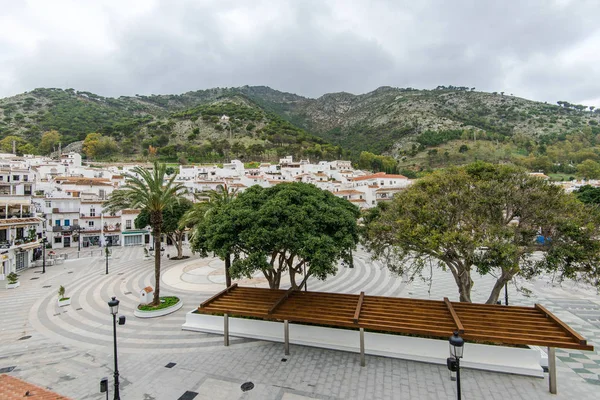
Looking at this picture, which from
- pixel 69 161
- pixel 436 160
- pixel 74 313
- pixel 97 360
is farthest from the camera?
pixel 436 160

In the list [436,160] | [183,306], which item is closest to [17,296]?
[183,306]

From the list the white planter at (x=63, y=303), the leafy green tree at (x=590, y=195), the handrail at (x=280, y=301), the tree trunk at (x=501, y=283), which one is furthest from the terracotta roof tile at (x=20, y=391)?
the leafy green tree at (x=590, y=195)

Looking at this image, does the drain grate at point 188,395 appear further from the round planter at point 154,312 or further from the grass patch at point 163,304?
the grass patch at point 163,304

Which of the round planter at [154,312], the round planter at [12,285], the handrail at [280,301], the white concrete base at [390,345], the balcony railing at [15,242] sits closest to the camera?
the white concrete base at [390,345]

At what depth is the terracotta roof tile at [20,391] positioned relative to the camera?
7.53m

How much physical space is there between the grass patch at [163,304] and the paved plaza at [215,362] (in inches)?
24.2

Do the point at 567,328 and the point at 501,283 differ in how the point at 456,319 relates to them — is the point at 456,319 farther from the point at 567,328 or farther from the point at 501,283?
the point at 501,283

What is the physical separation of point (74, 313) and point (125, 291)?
3.52 metres

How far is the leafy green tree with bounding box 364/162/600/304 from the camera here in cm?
869

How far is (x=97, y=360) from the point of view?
33.6 ft

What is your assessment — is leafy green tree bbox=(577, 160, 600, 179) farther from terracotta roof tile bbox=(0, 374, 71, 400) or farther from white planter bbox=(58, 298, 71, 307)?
white planter bbox=(58, 298, 71, 307)

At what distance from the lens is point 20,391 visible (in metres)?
7.91

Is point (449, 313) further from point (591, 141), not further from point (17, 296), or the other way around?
point (591, 141)

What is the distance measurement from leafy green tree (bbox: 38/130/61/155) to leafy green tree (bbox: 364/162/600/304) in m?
110
